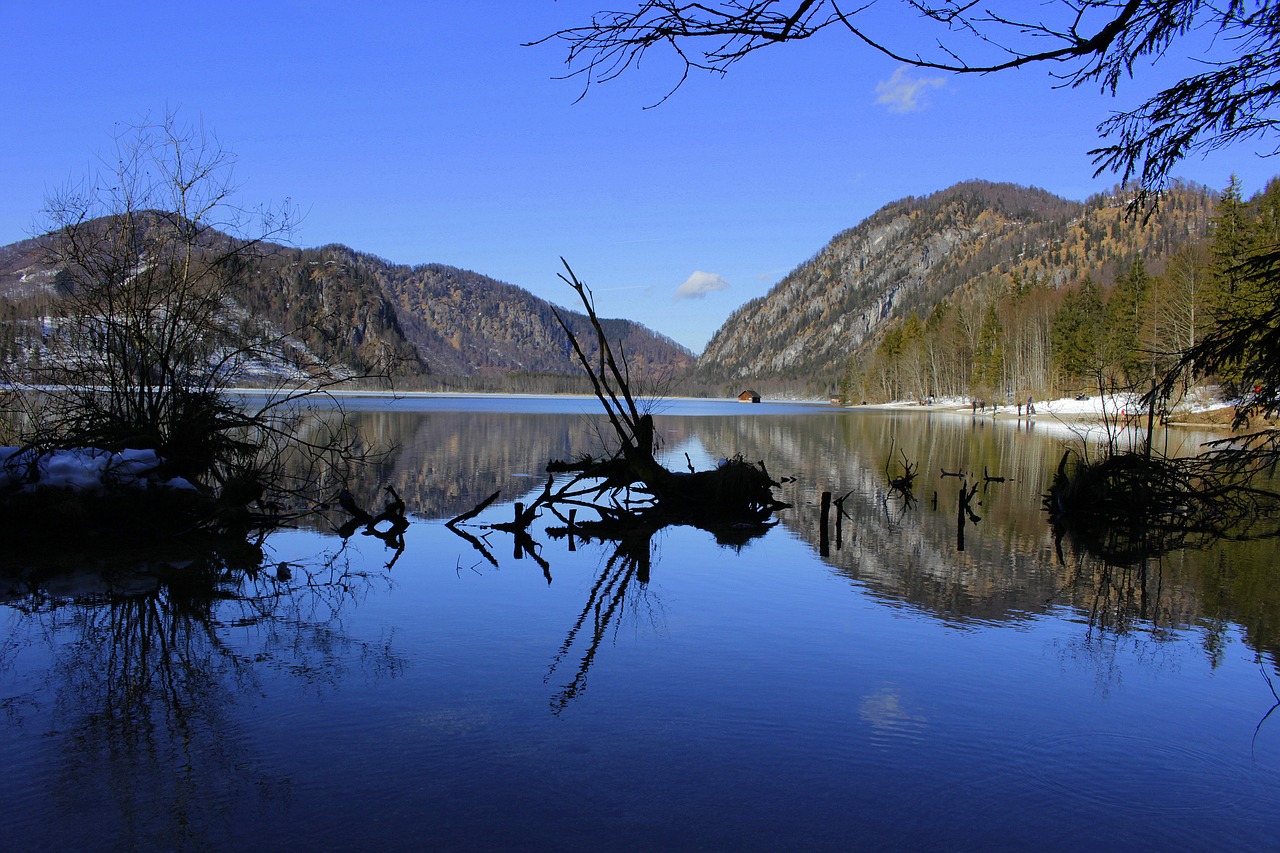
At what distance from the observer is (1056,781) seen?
16.0 feet

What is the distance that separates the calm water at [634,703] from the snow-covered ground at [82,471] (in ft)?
4.29

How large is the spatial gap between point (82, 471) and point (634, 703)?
941cm

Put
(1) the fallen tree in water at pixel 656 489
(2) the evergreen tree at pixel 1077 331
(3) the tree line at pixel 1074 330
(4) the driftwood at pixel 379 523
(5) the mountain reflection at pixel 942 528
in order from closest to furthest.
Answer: (5) the mountain reflection at pixel 942 528 → (4) the driftwood at pixel 379 523 → (1) the fallen tree in water at pixel 656 489 → (3) the tree line at pixel 1074 330 → (2) the evergreen tree at pixel 1077 331

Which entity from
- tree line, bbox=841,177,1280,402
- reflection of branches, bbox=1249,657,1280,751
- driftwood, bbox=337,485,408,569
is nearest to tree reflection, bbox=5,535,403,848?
driftwood, bbox=337,485,408,569

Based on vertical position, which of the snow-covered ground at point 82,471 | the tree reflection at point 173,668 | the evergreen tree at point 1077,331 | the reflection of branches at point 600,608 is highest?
the evergreen tree at point 1077,331

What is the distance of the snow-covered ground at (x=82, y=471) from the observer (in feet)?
37.5

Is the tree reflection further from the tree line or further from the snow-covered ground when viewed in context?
the tree line

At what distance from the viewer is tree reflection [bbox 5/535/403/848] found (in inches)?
175

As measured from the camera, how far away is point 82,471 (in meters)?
11.7

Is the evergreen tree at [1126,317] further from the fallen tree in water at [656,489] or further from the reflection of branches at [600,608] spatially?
the reflection of branches at [600,608]

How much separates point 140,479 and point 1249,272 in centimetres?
1265

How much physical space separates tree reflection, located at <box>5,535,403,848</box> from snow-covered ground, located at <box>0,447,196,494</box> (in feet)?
5.83

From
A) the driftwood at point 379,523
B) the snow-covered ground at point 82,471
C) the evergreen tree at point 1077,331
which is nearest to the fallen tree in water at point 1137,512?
the driftwood at point 379,523

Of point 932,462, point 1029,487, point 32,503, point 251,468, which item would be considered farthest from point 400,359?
point 932,462
